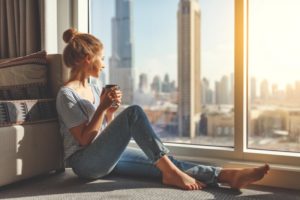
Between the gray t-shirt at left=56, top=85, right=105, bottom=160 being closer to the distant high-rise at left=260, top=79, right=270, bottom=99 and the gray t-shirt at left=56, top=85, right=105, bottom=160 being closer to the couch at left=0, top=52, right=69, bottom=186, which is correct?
the couch at left=0, top=52, right=69, bottom=186

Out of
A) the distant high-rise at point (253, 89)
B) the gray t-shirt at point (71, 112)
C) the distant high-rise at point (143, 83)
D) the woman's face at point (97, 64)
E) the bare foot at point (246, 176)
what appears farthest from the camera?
the distant high-rise at point (143, 83)

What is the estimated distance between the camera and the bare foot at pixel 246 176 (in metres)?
1.63

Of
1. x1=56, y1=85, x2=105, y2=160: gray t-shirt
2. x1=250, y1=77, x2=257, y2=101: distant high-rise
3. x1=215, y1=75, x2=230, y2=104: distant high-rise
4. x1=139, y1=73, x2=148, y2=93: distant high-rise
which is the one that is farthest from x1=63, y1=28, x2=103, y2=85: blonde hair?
x1=250, y1=77, x2=257, y2=101: distant high-rise

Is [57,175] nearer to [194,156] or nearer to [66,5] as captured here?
[194,156]

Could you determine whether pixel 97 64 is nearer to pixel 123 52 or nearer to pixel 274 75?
pixel 123 52

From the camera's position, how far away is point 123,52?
2424 millimetres

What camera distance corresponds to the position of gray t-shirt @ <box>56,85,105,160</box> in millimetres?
1745

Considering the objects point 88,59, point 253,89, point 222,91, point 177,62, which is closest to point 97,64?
point 88,59

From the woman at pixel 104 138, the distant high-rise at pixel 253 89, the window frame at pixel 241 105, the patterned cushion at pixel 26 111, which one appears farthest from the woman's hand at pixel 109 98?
the distant high-rise at pixel 253 89

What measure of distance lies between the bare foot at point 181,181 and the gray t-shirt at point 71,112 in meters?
0.48

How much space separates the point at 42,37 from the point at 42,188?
Answer: 1.01 metres

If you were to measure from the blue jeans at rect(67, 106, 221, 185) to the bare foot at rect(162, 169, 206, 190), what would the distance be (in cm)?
4

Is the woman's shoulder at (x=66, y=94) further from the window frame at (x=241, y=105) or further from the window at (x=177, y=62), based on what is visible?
the window frame at (x=241, y=105)

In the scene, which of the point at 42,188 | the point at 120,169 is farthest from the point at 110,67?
the point at 42,188
